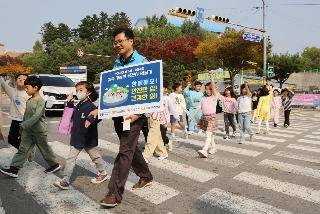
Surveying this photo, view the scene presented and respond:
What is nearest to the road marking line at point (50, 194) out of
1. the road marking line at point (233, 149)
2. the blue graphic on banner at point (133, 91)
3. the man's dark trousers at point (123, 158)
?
the man's dark trousers at point (123, 158)

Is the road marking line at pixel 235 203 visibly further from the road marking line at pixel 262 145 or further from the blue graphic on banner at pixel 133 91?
the road marking line at pixel 262 145

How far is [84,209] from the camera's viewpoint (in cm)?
371

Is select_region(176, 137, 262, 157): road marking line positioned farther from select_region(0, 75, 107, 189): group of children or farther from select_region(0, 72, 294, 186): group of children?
select_region(0, 75, 107, 189): group of children

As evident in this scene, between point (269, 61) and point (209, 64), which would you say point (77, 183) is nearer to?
point (209, 64)

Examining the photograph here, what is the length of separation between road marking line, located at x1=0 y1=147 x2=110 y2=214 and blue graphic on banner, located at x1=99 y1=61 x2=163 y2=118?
113cm

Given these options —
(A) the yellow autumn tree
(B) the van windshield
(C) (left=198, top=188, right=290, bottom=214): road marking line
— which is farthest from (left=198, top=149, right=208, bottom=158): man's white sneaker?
(A) the yellow autumn tree

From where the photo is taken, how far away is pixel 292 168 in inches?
233

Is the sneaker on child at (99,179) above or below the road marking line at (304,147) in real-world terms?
above

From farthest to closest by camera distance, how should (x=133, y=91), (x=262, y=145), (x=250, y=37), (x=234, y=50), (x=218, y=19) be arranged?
(x=234, y=50) → (x=250, y=37) → (x=218, y=19) → (x=262, y=145) → (x=133, y=91)

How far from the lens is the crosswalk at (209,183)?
3.85 meters

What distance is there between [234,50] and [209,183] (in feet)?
107

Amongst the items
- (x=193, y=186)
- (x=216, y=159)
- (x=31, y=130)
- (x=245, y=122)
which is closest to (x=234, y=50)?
(x=245, y=122)

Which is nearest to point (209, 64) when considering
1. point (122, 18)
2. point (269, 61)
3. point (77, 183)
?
point (269, 61)

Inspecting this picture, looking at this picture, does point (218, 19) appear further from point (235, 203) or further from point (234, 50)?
point (234, 50)
